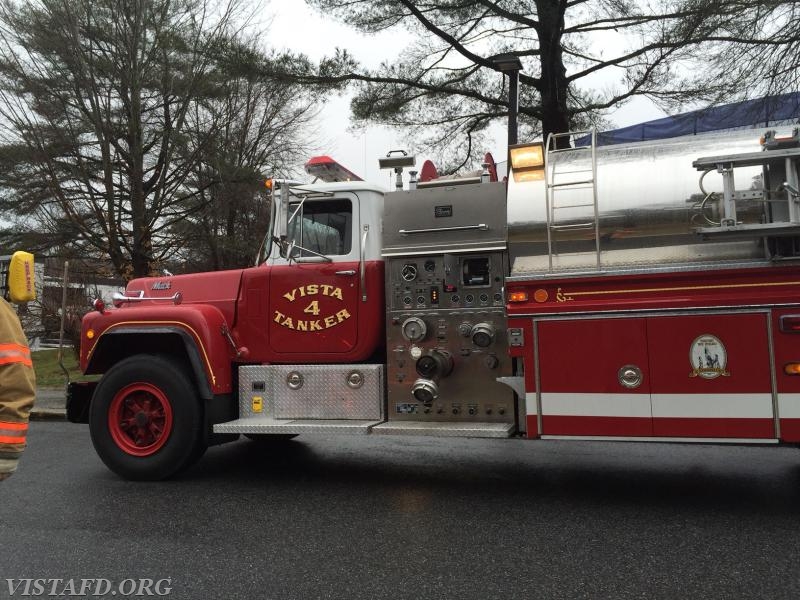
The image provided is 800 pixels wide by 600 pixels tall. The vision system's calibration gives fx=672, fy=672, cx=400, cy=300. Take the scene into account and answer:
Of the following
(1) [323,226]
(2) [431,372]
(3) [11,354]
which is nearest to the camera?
(3) [11,354]

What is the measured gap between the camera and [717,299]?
13.9ft

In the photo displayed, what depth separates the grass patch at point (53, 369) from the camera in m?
12.8

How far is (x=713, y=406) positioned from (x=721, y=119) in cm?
575

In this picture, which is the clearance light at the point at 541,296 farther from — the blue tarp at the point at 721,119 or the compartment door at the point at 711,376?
the blue tarp at the point at 721,119

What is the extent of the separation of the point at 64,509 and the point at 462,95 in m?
8.41

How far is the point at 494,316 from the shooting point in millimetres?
5090

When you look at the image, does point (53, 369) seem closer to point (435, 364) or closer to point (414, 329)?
point (414, 329)

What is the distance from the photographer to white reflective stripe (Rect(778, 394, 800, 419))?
4.10m

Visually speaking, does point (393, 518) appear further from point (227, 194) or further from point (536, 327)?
point (227, 194)

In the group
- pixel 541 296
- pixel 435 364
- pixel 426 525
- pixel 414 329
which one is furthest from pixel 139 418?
pixel 541 296

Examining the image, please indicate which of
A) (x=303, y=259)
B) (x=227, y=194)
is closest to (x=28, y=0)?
(x=227, y=194)

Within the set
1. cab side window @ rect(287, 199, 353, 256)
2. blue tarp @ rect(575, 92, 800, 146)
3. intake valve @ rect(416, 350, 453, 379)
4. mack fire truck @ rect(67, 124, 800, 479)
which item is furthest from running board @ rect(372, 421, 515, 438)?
blue tarp @ rect(575, 92, 800, 146)

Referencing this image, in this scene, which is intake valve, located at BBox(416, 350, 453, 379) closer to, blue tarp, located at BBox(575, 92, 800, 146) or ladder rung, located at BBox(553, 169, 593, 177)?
ladder rung, located at BBox(553, 169, 593, 177)

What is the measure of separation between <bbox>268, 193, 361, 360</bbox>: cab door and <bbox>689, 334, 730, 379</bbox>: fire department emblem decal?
99.9 inches
